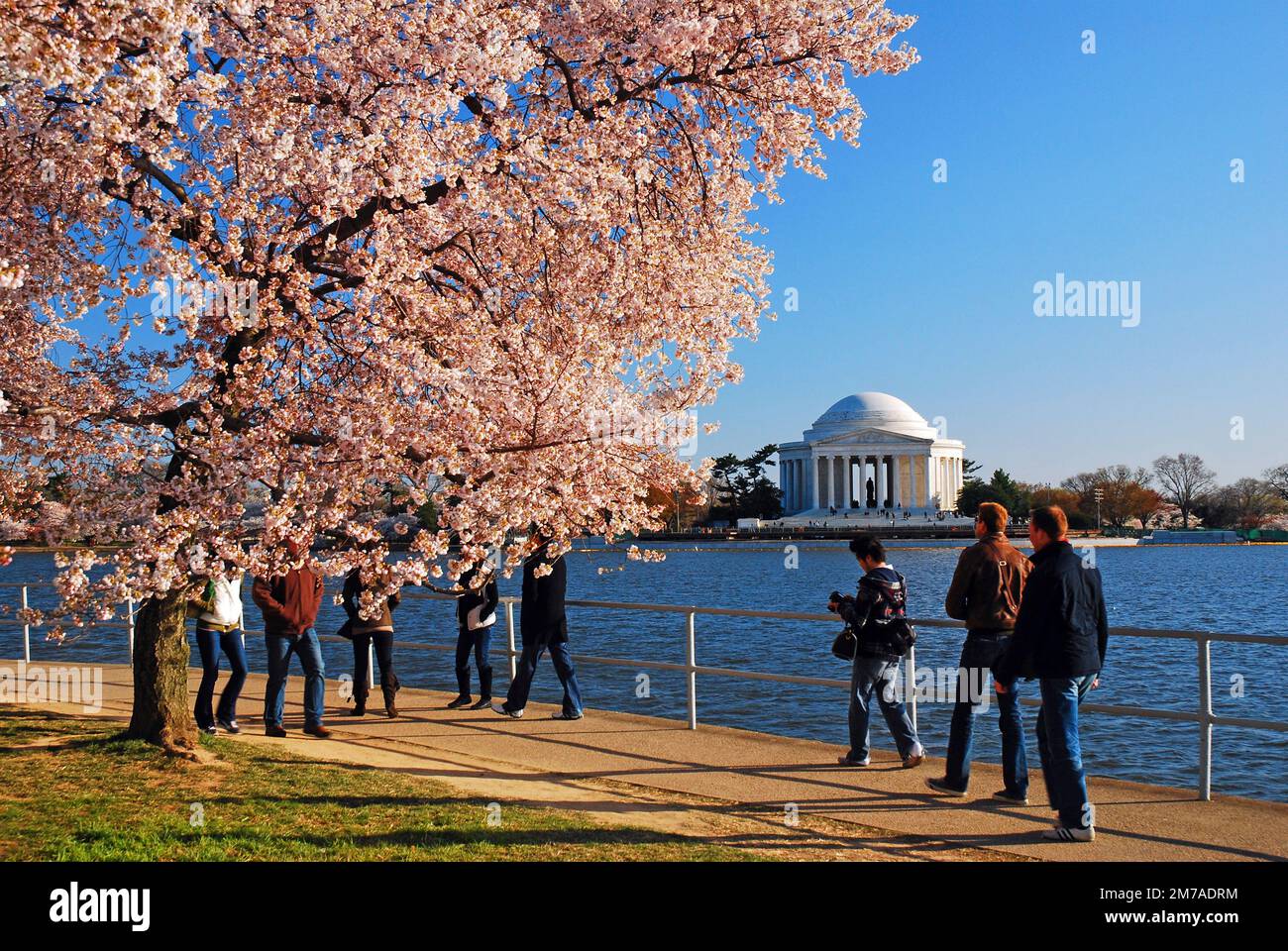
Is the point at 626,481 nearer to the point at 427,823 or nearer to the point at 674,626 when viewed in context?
the point at 427,823

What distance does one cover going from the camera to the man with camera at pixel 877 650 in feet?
29.3

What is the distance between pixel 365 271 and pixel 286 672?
4365mm

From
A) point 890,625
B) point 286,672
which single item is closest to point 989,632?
point 890,625

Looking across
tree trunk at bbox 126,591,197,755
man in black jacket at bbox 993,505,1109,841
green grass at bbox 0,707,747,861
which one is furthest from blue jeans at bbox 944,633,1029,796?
tree trunk at bbox 126,591,197,755

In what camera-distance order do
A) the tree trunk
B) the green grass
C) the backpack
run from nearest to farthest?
the green grass < the backpack < the tree trunk

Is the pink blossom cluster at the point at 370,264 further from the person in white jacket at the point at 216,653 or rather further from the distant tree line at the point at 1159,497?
the distant tree line at the point at 1159,497

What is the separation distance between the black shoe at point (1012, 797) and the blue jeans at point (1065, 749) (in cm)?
67

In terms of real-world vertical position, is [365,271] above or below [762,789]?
above

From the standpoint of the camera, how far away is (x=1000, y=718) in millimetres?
7762

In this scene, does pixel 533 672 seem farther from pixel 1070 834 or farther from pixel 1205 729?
pixel 1205 729

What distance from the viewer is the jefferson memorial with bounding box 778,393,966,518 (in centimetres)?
14988

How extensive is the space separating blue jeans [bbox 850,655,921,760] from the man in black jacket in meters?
1.77

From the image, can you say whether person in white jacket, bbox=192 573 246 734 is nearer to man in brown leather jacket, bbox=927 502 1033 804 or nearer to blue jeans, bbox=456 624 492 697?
blue jeans, bbox=456 624 492 697

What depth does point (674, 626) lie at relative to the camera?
3628cm
